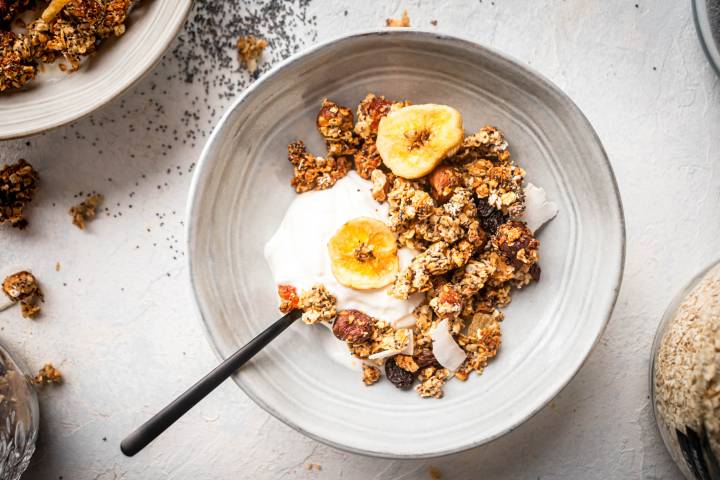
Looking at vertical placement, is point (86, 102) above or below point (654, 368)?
above

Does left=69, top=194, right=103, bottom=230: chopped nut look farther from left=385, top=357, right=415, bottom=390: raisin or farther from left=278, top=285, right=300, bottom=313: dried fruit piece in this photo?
left=385, top=357, right=415, bottom=390: raisin

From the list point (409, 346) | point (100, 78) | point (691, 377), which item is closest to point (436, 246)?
point (409, 346)

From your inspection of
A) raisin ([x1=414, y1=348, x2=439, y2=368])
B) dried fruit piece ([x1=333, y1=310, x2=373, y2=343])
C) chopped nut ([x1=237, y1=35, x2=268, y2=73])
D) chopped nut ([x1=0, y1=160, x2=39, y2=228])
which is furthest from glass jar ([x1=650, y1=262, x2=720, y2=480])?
chopped nut ([x1=0, y1=160, x2=39, y2=228])

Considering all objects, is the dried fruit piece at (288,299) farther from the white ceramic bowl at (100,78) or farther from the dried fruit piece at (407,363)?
the white ceramic bowl at (100,78)

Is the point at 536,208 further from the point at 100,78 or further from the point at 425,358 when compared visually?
the point at 100,78

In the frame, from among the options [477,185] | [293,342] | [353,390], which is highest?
[477,185]

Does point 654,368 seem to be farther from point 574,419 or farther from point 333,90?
point 333,90

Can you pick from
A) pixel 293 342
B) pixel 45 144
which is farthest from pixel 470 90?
pixel 45 144
